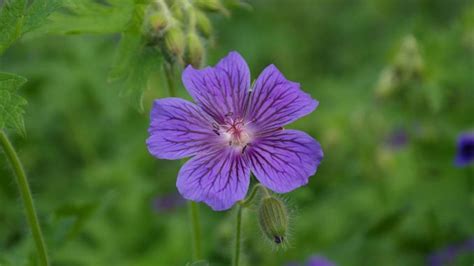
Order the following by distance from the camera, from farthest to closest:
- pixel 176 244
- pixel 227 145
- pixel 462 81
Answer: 1. pixel 462 81
2. pixel 176 244
3. pixel 227 145

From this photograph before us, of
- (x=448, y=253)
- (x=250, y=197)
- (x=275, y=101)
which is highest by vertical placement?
(x=275, y=101)

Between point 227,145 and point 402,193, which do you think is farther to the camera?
point 402,193

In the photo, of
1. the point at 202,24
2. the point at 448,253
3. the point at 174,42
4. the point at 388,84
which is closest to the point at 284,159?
the point at 174,42

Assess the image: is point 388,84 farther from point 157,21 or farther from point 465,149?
point 157,21

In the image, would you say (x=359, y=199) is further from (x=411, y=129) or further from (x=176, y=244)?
(x=176, y=244)

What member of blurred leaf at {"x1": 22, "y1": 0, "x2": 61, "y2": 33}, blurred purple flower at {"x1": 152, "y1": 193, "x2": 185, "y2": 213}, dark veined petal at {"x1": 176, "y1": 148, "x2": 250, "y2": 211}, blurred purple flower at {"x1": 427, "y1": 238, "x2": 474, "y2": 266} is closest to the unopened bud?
blurred purple flower at {"x1": 427, "y1": 238, "x2": 474, "y2": 266}

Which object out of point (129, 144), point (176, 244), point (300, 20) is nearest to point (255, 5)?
point (300, 20)

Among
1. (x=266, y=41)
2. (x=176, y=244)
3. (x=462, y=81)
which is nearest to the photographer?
(x=176, y=244)

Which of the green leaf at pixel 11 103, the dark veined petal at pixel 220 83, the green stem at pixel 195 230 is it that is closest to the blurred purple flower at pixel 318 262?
the green stem at pixel 195 230
